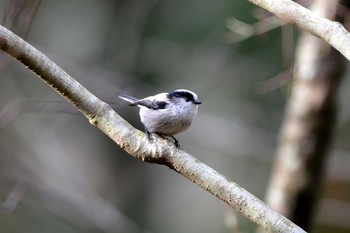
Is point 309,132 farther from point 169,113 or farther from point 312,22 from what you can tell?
point 312,22

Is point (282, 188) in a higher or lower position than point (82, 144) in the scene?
higher

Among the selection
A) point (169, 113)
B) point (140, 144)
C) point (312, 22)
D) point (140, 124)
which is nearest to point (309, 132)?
point (169, 113)

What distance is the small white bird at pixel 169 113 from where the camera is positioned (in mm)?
2566

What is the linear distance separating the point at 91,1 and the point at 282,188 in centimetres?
458

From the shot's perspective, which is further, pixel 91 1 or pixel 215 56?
pixel 91 1

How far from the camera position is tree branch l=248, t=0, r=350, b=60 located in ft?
6.87

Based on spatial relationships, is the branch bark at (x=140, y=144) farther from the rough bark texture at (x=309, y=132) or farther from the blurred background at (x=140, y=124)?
the blurred background at (x=140, y=124)

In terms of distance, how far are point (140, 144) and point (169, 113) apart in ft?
1.50

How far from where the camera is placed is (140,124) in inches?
263

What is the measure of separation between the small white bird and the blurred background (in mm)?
2086

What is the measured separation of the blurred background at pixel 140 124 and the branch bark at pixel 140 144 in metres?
2.51

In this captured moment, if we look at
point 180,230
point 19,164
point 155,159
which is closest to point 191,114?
point 155,159

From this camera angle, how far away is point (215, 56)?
6020 millimetres

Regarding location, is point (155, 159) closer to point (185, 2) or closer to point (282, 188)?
point (282, 188)
